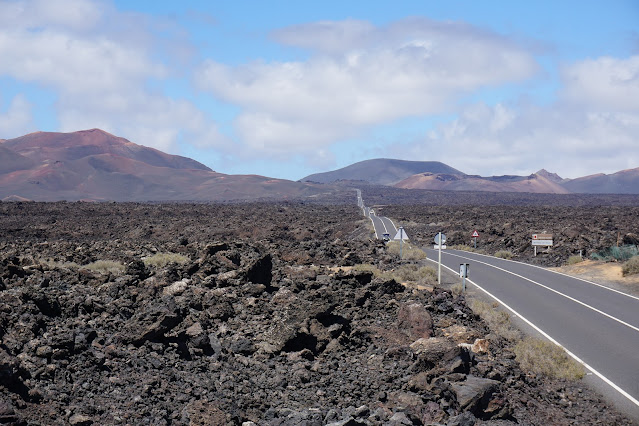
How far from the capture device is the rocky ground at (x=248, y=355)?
383 inches

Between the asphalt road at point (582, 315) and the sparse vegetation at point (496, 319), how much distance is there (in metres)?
0.64

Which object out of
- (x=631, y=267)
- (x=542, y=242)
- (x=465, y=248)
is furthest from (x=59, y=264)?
(x=465, y=248)

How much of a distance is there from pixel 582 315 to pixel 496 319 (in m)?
3.37

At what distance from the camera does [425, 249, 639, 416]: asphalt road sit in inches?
517

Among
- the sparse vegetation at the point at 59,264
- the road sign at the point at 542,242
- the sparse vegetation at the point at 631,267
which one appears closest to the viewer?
the sparse vegetation at the point at 59,264

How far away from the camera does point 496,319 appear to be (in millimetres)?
17516

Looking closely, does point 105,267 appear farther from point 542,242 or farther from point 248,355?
point 542,242

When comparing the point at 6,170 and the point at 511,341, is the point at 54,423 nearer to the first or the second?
the point at 511,341

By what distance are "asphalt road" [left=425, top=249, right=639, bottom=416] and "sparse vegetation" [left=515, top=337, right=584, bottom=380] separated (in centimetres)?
44

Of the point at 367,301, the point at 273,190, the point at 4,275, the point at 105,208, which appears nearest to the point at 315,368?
the point at 367,301

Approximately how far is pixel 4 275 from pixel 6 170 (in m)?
176

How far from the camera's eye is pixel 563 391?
12000 millimetres

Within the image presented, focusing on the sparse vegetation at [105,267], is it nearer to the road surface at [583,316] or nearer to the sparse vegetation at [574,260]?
the road surface at [583,316]

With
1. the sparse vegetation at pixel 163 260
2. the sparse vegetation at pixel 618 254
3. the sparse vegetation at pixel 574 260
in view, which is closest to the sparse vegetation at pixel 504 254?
the sparse vegetation at pixel 574 260
